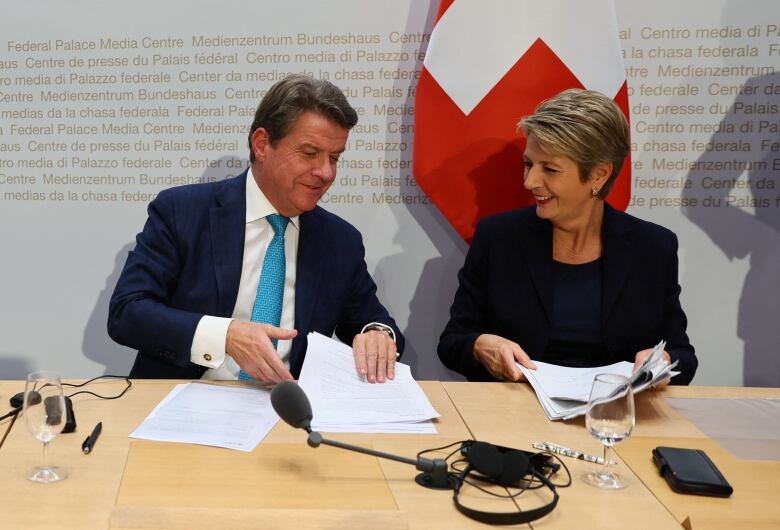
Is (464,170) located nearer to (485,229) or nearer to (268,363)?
(485,229)

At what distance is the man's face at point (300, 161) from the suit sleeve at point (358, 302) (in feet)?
0.84

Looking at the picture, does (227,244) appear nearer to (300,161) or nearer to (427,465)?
(300,161)

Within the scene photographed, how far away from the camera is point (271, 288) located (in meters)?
2.30

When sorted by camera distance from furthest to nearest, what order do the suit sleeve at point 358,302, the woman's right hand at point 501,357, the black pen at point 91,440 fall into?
the suit sleeve at point 358,302 → the woman's right hand at point 501,357 → the black pen at point 91,440

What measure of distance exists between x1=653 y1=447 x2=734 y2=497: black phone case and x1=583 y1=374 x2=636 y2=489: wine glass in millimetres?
93

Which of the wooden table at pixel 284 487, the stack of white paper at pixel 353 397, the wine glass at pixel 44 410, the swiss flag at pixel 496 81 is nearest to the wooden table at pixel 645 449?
the wooden table at pixel 284 487

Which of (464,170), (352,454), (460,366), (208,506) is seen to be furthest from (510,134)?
(208,506)

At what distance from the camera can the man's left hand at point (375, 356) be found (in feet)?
6.46

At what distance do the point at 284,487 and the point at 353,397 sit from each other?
1.55 ft

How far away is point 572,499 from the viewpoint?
4.44 ft

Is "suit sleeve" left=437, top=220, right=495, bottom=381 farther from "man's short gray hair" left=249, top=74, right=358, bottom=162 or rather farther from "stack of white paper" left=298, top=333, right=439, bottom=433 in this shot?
"man's short gray hair" left=249, top=74, right=358, bottom=162

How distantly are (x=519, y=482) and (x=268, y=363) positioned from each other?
0.70 metres

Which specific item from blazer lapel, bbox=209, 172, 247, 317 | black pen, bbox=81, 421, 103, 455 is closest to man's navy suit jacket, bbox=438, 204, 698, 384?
blazer lapel, bbox=209, 172, 247, 317

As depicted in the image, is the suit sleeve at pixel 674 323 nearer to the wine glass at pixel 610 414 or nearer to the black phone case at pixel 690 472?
the black phone case at pixel 690 472
